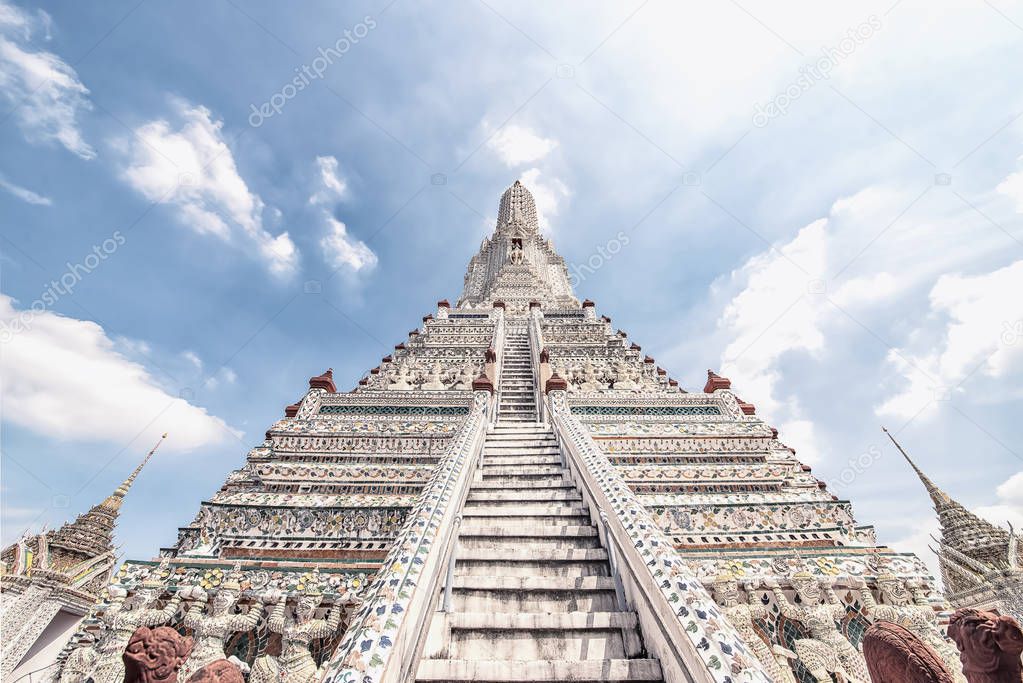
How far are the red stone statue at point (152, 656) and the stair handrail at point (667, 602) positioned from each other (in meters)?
2.51

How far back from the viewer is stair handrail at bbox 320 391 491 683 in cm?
229

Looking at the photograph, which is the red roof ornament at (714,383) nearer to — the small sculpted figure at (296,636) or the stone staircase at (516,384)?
the stone staircase at (516,384)

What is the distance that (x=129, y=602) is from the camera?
4.54m

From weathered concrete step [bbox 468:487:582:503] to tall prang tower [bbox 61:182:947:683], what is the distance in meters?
0.04

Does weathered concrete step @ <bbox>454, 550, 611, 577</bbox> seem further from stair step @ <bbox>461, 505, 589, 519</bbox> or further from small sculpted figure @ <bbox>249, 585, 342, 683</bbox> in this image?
small sculpted figure @ <bbox>249, 585, 342, 683</bbox>

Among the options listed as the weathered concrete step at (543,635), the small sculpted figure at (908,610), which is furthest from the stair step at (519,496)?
the small sculpted figure at (908,610)

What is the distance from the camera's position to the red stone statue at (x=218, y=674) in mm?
1970

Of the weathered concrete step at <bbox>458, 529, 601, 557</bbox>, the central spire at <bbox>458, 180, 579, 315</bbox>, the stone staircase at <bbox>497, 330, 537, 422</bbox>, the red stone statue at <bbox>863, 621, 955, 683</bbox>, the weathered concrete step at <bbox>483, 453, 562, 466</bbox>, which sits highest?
the central spire at <bbox>458, 180, 579, 315</bbox>

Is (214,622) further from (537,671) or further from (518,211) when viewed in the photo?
(518,211)

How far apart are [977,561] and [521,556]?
9.58 meters

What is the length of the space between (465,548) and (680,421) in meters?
5.75

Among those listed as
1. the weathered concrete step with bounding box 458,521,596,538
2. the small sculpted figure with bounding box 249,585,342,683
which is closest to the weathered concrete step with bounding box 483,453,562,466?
the weathered concrete step with bounding box 458,521,596,538

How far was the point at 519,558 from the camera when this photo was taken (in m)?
4.21

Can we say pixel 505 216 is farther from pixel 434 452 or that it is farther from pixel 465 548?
pixel 465 548
